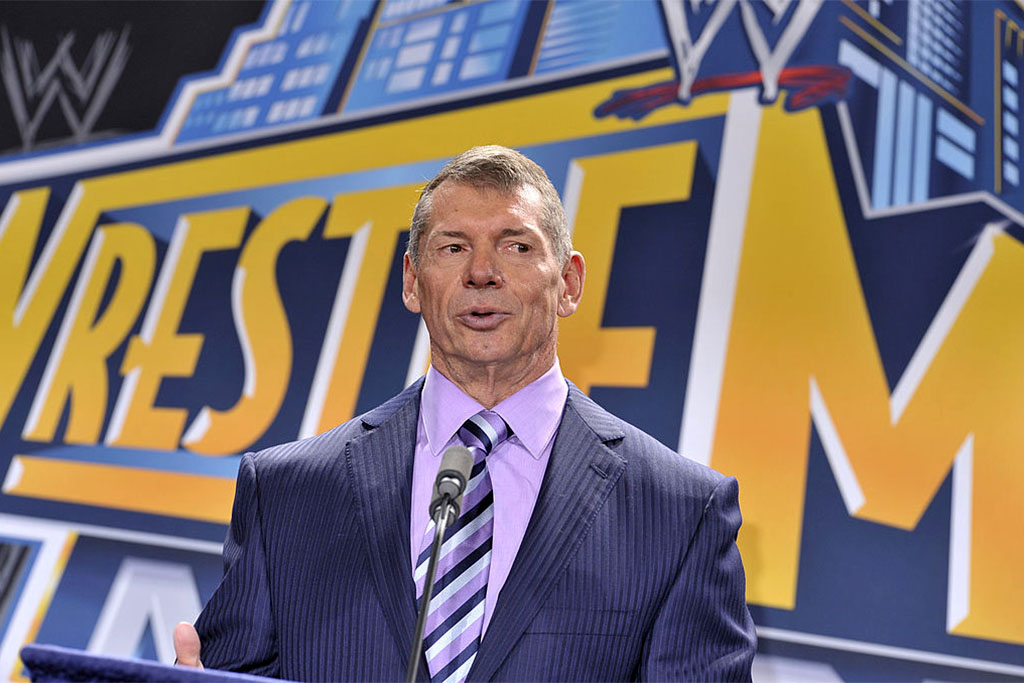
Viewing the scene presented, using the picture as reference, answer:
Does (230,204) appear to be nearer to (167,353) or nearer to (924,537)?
(167,353)

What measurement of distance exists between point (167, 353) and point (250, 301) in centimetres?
37

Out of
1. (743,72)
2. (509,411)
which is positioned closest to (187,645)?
(509,411)

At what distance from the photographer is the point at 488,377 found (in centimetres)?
161

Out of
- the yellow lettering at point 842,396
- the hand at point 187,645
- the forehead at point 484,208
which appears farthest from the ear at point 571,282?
the yellow lettering at point 842,396

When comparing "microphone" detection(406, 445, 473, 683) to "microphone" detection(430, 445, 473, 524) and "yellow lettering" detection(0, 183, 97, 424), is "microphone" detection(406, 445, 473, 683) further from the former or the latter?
"yellow lettering" detection(0, 183, 97, 424)

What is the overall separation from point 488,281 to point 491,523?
0.39 metres

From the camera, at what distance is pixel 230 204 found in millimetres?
3512

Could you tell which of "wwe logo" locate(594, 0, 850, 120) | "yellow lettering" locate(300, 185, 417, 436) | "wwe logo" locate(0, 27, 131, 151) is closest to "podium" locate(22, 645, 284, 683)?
"yellow lettering" locate(300, 185, 417, 436)

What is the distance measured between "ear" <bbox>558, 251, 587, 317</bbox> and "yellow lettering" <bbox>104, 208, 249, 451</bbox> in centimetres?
198

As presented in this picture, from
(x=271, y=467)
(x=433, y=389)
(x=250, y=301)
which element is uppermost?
(x=250, y=301)

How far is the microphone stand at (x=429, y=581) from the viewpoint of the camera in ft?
3.09

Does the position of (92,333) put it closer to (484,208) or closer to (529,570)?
(484,208)

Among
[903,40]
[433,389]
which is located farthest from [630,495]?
[903,40]

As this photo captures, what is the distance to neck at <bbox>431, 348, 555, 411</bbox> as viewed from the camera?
160 centimetres
